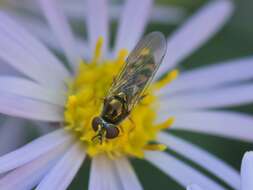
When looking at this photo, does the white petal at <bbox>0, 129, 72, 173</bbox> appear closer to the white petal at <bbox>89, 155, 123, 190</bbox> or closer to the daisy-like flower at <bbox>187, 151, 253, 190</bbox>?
the white petal at <bbox>89, 155, 123, 190</bbox>

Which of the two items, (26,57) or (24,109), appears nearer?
(24,109)

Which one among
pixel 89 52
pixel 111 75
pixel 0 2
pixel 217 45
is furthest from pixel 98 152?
pixel 217 45

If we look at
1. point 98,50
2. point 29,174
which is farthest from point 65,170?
point 98,50

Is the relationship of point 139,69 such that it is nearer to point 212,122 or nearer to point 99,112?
point 99,112

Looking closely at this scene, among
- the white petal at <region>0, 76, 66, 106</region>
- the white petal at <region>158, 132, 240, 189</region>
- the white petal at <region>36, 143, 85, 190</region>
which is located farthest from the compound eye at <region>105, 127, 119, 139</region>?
the white petal at <region>158, 132, 240, 189</region>

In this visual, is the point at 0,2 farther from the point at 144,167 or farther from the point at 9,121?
the point at 144,167

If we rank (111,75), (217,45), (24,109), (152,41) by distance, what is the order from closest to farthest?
1. (24,109)
2. (152,41)
3. (111,75)
4. (217,45)
